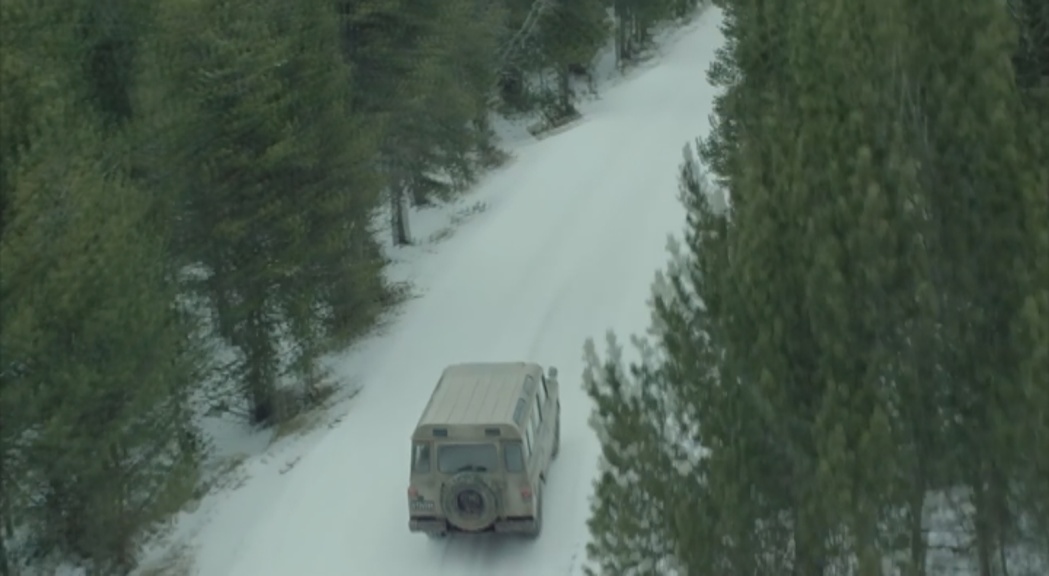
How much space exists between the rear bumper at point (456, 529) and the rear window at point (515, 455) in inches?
32.1

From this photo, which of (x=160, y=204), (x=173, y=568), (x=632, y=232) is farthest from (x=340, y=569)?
(x=632, y=232)

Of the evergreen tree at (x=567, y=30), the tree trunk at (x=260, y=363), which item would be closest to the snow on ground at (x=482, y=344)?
the tree trunk at (x=260, y=363)

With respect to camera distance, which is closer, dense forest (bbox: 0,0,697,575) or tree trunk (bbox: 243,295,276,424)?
dense forest (bbox: 0,0,697,575)

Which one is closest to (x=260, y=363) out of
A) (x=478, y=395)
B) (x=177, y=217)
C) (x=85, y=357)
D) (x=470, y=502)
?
(x=177, y=217)

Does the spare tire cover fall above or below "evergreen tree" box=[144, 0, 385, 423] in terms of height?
below

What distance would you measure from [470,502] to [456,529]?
499 mm

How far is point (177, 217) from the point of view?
2248 cm

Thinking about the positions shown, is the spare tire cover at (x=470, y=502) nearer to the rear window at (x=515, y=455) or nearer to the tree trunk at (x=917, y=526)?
the rear window at (x=515, y=455)

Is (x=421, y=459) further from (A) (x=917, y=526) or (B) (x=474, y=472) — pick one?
(A) (x=917, y=526)

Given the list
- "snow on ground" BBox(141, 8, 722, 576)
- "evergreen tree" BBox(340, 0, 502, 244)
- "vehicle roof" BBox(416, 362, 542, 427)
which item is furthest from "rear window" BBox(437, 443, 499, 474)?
"evergreen tree" BBox(340, 0, 502, 244)

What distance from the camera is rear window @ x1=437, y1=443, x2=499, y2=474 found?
16688 millimetres

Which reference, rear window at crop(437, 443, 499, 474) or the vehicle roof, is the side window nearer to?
rear window at crop(437, 443, 499, 474)

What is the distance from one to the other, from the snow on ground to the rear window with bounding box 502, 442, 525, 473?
1597 millimetres

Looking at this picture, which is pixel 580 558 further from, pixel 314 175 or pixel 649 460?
pixel 314 175
